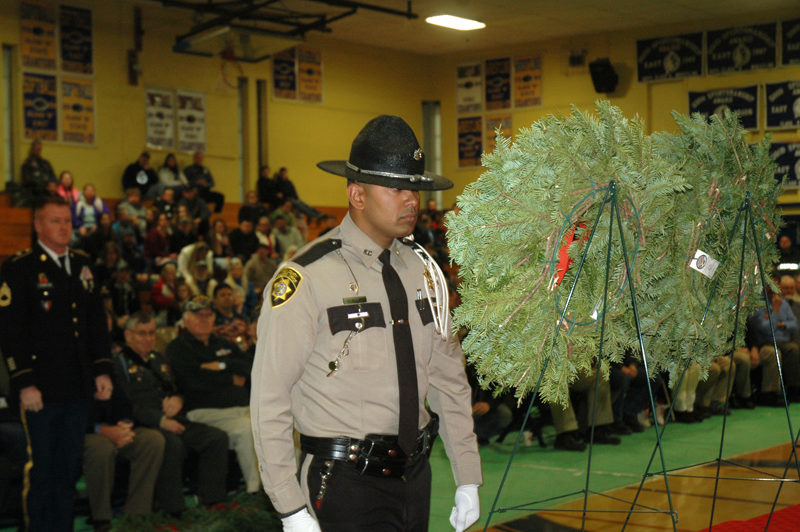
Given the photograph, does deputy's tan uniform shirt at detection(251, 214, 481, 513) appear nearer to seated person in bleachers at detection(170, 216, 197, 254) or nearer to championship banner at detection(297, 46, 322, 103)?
seated person in bleachers at detection(170, 216, 197, 254)

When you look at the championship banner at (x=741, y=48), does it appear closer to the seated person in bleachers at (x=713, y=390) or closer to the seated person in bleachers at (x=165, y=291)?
the seated person in bleachers at (x=713, y=390)

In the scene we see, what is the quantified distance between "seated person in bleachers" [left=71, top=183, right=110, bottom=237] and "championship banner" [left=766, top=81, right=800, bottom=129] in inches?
444

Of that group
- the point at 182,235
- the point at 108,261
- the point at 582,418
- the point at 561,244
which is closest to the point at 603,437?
the point at 582,418

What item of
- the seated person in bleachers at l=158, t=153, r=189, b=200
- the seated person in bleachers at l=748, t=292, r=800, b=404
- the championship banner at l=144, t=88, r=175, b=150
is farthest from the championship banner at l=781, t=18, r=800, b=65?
the championship banner at l=144, t=88, r=175, b=150

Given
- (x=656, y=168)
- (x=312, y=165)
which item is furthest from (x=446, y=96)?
(x=656, y=168)

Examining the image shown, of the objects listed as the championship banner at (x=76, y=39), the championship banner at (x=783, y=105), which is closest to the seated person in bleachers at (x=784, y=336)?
the championship banner at (x=783, y=105)

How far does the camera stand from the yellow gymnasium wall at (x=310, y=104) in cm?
1465

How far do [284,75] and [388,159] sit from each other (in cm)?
1550

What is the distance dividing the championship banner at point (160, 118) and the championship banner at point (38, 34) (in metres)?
1.77

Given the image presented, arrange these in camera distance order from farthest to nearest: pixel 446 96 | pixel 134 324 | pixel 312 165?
pixel 446 96, pixel 312 165, pixel 134 324

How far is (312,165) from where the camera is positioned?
1812cm

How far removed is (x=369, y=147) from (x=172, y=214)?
1145 centimetres

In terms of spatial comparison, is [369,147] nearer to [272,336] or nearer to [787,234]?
[272,336]

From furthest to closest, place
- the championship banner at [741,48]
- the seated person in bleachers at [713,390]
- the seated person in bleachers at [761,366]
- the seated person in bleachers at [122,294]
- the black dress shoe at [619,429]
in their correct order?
the championship banner at [741,48] < the seated person in bleachers at [122,294] < the seated person in bleachers at [761,366] < the seated person in bleachers at [713,390] < the black dress shoe at [619,429]
